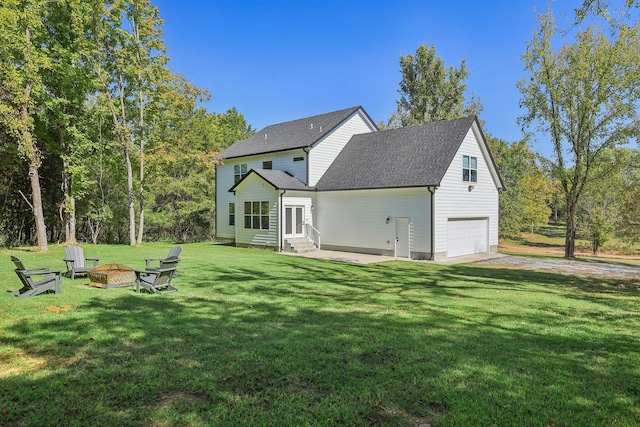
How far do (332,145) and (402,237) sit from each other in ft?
28.2

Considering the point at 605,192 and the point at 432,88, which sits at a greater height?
the point at 432,88

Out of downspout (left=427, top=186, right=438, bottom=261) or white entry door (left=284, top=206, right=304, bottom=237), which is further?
white entry door (left=284, top=206, right=304, bottom=237)

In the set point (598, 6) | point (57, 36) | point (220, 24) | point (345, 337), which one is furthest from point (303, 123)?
point (345, 337)

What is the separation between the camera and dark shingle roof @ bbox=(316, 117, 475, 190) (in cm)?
1958

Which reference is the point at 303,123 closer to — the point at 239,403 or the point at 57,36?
the point at 57,36

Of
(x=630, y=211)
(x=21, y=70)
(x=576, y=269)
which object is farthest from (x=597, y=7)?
(x=630, y=211)

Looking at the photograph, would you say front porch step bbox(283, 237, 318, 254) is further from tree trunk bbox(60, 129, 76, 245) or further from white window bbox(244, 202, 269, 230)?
tree trunk bbox(60, 129, 76, 245)

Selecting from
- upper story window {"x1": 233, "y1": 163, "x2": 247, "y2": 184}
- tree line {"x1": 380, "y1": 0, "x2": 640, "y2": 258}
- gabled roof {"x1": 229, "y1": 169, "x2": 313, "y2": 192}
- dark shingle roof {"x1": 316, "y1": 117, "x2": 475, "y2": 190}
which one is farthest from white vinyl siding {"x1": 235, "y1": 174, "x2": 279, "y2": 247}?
tree line {"x1": 380, "y1": 0, "x2": 640, "y2": 258}

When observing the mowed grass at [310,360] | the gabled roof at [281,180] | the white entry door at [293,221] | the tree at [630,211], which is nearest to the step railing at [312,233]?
the white entry door at [293,221]

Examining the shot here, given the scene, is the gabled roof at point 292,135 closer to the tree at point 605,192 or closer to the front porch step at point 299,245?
the front porch step at point 299,245

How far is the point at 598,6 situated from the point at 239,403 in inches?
501

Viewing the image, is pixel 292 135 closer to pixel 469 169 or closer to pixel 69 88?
pixel 469 169

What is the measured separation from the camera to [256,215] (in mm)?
23672

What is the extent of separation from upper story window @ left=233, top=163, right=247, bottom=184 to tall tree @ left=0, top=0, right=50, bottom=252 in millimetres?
→ 12625
